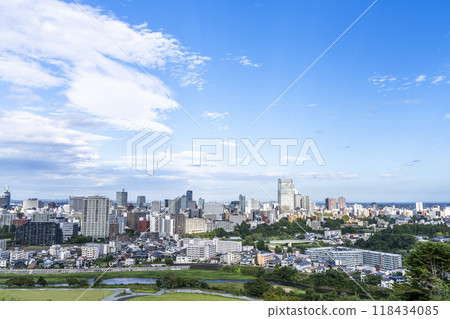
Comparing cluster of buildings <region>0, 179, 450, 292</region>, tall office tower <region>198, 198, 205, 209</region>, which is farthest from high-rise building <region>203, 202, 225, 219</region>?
tall office tower <region>198, 198, 205, 209</region>

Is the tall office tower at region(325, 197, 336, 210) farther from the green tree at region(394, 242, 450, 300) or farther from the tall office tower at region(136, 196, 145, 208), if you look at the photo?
the green tree at region(394, 242, 450, 300)

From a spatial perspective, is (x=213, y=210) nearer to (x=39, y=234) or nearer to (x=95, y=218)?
(x=95, y=218)

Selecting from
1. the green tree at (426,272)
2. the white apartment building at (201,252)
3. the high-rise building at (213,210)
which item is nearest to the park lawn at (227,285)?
the white apartment building at (201,252)

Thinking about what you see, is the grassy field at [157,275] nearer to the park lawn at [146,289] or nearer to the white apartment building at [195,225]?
the park lawn at [146,289]

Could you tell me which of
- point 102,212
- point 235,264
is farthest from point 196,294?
point 102,212

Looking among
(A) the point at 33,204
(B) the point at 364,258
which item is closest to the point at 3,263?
(A) the point at 33,204
